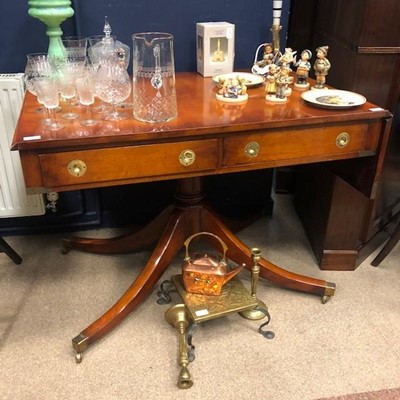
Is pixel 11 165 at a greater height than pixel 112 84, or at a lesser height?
lesser

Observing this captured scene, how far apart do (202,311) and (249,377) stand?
0.24 m

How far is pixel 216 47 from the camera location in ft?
5.58

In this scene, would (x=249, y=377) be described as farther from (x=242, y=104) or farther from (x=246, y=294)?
(x=242, y=104)

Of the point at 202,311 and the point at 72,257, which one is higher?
the point at 202,311

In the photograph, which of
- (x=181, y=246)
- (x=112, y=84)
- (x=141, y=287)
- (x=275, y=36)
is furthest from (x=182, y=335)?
(x=275, y=36)

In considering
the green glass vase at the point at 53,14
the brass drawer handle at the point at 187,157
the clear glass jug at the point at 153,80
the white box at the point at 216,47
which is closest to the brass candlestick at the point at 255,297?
the brass drawer handle at the point at 187,157

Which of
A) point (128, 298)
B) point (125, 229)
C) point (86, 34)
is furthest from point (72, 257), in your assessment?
point (86, 34)

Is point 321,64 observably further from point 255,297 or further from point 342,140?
point 255,297

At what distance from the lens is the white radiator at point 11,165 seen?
5.57 feet

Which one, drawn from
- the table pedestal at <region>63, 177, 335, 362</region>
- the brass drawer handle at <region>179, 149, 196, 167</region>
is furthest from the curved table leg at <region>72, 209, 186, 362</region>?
the brass drawer handle at <region>179, 149, 196, 167</region>

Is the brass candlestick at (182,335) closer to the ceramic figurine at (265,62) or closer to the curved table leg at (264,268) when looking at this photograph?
the curved table leg at (264,268)

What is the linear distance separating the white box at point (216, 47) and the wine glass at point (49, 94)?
2.09 feet

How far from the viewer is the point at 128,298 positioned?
1557 millimetres

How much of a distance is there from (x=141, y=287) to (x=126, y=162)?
555 millimetres
